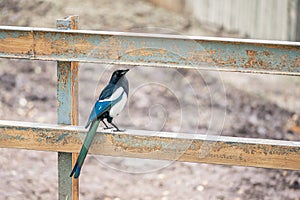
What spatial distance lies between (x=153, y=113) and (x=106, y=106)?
3333mm

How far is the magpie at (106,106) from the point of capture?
3.39 metres

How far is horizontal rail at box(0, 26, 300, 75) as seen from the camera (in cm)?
324

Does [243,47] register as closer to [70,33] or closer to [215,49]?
[215,49]

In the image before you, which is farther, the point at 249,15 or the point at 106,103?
the point at 249,15

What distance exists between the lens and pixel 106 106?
345cm

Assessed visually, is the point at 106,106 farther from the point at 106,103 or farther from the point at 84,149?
the point at 84,149

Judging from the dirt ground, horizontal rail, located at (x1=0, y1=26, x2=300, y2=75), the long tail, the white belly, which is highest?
horizontal rail, located at (x1=0, y1=26, x2=300, y2=75)

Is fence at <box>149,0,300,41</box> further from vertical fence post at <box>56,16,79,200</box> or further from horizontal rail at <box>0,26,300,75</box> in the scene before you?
vertical fence post at <box>56,16,79,200</box>

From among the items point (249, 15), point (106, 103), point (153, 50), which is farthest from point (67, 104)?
point (249, 15)

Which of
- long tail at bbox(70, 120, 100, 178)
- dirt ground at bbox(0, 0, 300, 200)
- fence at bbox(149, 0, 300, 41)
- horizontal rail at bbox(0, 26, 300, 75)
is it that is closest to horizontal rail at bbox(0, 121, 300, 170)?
long tail at bbox(70, 120, 100, 178)

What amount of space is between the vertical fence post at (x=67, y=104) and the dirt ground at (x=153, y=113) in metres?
1.34

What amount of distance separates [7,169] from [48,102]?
1.69 meters

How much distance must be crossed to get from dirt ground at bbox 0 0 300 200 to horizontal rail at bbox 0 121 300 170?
1.39 m

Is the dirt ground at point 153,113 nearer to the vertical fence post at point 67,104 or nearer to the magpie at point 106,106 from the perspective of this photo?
the vertical fence post at point 67,104
